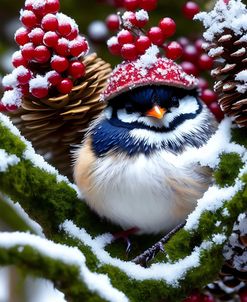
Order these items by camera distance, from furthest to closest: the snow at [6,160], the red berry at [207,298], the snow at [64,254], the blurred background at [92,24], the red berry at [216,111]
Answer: the blurred background at [92,24]
the red berry at [216,111]
the red berry at [207,298]
the snow at [6,160]
the snow at [64,254]

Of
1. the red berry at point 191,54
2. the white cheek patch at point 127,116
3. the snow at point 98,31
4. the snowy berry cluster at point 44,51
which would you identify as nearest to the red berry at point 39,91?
the snowy berry cluster at point 44,51

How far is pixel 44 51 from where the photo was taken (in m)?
0.93

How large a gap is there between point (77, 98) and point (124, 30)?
0.11 meters

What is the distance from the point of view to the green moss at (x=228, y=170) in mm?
869

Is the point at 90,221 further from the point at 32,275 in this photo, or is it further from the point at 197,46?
the point at 197,46

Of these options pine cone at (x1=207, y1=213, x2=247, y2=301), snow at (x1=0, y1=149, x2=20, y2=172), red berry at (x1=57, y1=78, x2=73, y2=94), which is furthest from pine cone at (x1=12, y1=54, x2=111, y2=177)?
pine cone at (x1=207, y1=213, x2=247, y2=301)

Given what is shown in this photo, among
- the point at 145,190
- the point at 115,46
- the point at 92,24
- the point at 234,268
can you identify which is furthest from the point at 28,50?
the point at 92,24

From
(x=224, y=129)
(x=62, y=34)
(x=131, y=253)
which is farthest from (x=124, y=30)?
(x=131, y=253)

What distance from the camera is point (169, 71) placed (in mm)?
933

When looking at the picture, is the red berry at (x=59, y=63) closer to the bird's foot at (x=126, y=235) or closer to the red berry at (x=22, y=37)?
the red berry at (x=22, y=37)

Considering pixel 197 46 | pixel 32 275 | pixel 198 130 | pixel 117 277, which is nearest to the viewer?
pixel 32 275

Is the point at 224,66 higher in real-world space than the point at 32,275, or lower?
higher

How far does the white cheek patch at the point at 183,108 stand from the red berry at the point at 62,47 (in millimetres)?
160

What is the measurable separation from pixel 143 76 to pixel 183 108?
8 centimetres
